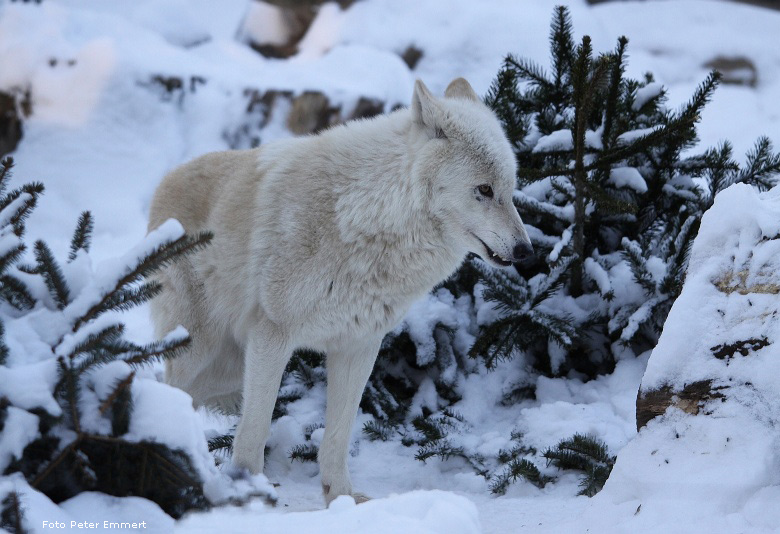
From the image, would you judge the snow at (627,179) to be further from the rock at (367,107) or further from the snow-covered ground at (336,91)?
the rock at (367,107)

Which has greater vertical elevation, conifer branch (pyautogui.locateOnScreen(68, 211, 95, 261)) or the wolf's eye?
conifer branch (pyautogui.locateOnScreen(68, 211, 95, 261))

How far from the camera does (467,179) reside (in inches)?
145

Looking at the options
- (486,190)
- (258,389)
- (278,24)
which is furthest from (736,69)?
(258,389)

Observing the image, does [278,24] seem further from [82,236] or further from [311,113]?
[82,236]

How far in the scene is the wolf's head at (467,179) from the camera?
365cm

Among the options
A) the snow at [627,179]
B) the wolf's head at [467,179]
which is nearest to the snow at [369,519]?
the wolf's head at [467,179]

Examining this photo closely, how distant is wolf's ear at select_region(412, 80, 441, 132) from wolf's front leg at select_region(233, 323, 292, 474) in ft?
3.97

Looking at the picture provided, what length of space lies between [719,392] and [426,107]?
1841 millimetres

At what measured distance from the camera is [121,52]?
9195 mm

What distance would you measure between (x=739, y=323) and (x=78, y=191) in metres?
7.40

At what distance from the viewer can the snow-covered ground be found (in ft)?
14.1

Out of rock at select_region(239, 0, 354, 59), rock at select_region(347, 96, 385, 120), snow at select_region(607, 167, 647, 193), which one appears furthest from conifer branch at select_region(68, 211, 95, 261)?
rock at select_region(239, 0, 354, 59)

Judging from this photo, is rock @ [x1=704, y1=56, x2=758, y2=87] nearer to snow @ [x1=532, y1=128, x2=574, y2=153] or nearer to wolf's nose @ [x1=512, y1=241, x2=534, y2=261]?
snow @ [x1=532, y1=128, x2=574, y2=153]

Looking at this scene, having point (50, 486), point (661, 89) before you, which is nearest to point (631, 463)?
point (50, 486)
